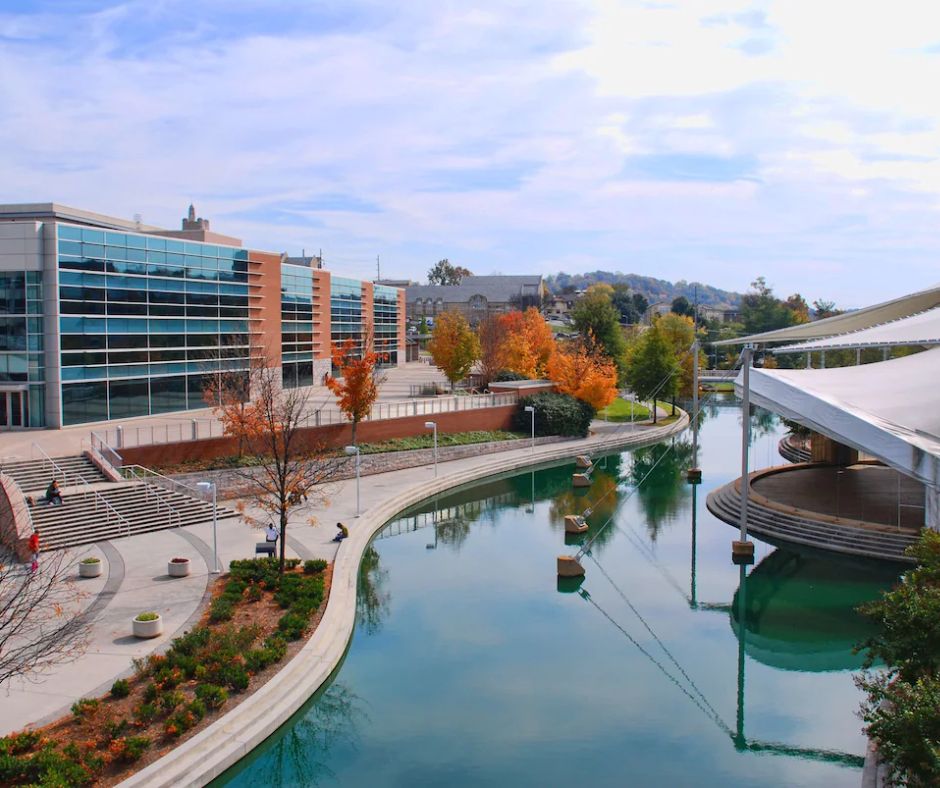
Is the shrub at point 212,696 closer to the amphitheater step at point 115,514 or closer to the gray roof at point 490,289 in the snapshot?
the amphitheater step at point 115,514

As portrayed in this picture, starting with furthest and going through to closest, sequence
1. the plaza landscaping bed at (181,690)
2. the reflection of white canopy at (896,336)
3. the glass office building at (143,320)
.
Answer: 1. the glass office building at (143,320)
2. the reflection of white canopy at (896,336)
3. the plaza landscaping bed at (181,690)

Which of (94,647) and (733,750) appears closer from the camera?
(733,750)

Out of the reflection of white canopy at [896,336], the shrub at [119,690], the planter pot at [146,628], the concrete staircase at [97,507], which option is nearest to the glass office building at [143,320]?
the concrete staircase at [97,507]

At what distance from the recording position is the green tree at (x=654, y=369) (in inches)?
2120

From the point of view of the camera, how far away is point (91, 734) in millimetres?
12469

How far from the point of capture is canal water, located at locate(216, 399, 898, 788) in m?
13.7

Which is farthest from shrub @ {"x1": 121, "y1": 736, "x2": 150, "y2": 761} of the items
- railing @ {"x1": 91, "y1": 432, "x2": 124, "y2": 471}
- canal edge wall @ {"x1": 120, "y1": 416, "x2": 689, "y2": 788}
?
railing @ {"x1": 91, "y1": 432, "x2": 124, "y2": 471}

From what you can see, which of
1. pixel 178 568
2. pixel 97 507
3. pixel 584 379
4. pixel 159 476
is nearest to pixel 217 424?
pixel 159 476

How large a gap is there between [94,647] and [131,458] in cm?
1505

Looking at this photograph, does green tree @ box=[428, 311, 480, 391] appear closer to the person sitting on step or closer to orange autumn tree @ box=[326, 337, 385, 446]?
orange autumn tree @ box=[326, 337, 385, 446]

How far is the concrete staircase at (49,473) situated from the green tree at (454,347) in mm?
31721

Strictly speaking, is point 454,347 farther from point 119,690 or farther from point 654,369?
point 119,690

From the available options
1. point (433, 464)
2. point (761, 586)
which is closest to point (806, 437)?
point (433, 464)

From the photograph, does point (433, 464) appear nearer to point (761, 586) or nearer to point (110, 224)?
point (761, 586)
